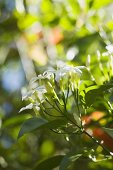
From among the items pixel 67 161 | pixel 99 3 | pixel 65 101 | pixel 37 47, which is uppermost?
pixel 37 47

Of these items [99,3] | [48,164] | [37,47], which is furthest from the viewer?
[37,47]

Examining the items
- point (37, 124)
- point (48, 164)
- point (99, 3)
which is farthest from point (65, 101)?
point (99, 3)

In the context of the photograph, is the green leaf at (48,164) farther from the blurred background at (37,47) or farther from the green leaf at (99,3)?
the green leaf at (99,3)

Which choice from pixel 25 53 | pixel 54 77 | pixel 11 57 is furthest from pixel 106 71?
pixel 11 57

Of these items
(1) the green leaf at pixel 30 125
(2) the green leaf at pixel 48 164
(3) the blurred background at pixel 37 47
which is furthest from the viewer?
(3) the blurred background at pixel 37 47

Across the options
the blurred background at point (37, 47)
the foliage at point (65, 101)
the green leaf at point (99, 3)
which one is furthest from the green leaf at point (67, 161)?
the green leaf at point (99, 3)

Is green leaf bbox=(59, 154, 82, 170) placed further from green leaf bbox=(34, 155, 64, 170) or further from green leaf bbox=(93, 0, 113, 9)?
green leaf bbox=(93, 0, 113, 9)

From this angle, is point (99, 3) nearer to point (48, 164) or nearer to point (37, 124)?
point (48, 164)
